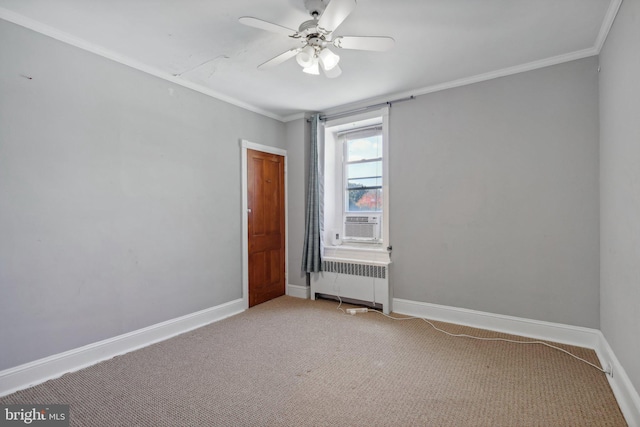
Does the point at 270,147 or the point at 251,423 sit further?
the point at 270,147

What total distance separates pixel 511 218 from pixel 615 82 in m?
1.27

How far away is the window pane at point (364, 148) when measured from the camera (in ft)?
13.0

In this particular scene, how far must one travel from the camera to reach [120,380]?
217 cm

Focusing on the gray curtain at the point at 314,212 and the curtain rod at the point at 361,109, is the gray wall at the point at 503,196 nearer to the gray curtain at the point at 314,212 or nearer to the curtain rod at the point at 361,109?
the curtain rod at the point at 361,109

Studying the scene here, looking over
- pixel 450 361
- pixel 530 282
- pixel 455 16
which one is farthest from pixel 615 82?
pixel 450 361

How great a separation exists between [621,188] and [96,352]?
396cm

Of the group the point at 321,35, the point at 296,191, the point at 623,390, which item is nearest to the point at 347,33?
the point at 321,35

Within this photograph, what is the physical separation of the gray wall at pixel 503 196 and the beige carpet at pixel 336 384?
1.66 ft

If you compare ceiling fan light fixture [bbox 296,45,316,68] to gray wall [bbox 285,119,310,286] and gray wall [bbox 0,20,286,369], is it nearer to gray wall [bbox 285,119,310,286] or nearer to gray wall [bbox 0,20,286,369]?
gray wall [bbox 0,20,286,369]

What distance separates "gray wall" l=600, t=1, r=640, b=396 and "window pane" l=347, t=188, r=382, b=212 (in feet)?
6.96

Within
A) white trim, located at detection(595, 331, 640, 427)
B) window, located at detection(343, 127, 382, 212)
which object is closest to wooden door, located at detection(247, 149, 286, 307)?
window, located at detection(343, 127, 382, 212)

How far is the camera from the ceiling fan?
1.73 meters

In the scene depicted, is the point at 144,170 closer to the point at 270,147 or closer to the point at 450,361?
the point at 270,147

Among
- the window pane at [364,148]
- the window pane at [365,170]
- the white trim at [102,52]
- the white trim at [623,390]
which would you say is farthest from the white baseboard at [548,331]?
the white trim at [102,52]
